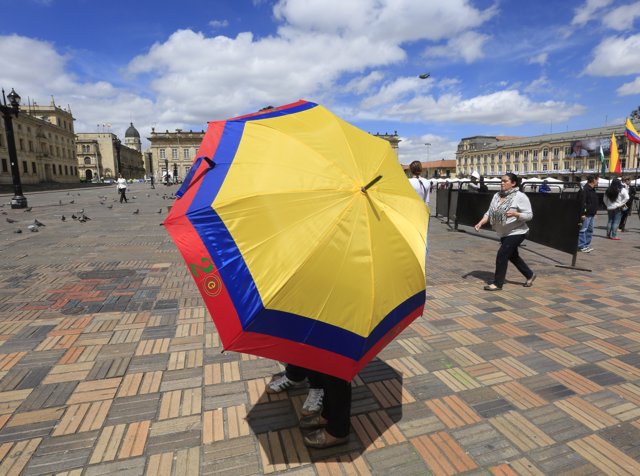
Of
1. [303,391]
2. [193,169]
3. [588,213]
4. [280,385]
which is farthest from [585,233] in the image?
[193,169]

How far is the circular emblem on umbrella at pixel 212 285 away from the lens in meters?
1.53

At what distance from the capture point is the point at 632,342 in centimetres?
363

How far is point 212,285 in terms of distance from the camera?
1553 mm

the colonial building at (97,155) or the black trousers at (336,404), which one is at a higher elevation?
the colonial building at (97,155)

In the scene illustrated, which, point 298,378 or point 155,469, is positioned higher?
point 298,378

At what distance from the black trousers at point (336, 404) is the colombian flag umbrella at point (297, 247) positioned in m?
0.49

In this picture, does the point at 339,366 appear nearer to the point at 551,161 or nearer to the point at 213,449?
the point at 213,449

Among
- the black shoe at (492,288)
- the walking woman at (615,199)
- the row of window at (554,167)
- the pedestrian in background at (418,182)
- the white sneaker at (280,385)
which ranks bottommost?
the white sneaker at (280,385)

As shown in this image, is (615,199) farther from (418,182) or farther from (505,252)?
(418,182)

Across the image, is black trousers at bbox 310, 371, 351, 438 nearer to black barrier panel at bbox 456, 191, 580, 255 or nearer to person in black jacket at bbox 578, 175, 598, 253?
black barrier panel at bbox 456, 191, 580, 255

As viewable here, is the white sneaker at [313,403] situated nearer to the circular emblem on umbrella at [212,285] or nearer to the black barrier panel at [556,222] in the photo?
the circular emblem on umbrella at [212,285]

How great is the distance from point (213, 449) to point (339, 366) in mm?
1185

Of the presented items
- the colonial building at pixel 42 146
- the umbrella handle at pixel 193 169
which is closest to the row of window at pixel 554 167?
the umbrella handle at pixel 193 169

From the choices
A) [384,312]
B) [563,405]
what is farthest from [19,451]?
[563,405]
